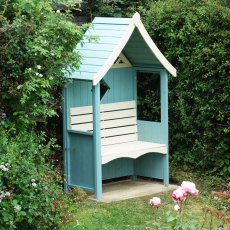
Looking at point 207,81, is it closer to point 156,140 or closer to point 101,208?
point 156,140

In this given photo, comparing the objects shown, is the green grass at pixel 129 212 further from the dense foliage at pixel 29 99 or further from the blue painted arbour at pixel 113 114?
the blue painted arbour at pixel 113 114

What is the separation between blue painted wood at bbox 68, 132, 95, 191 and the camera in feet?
29.3

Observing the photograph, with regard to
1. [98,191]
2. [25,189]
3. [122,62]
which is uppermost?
[122,62]

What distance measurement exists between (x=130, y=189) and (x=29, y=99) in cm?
229

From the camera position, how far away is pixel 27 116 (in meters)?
7.85

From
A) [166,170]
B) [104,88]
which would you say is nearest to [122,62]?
[104,88]

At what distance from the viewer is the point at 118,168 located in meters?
9.84

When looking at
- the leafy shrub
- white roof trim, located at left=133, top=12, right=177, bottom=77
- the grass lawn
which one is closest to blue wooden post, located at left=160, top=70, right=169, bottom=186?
white roof trim, located at left=133, top=12, right=177, bottom=77

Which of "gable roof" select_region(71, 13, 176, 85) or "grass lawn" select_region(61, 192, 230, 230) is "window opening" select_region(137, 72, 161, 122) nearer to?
"gable roof" select_region(71, 13, 176, 85)

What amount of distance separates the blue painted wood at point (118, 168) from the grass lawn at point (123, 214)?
884mm

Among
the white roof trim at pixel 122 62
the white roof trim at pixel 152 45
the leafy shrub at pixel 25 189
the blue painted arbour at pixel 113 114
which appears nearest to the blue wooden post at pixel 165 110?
the blue painted arbour at pixel 113 114

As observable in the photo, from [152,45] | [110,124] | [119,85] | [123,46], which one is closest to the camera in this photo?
[123,46]

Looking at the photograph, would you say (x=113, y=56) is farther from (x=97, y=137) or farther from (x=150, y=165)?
(x=150, y=165)

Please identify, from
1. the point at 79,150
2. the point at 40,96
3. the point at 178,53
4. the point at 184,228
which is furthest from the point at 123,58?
the point at 184,228
